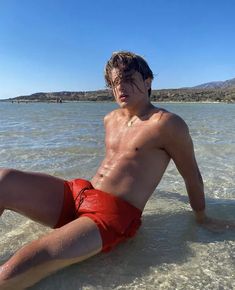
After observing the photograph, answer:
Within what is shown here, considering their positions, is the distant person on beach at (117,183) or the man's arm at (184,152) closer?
the distant person on beach at (117,183)

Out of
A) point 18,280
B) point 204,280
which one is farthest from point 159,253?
point 18,280

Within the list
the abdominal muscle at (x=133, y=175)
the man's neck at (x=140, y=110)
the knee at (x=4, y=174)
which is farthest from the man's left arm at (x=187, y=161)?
the knee at (x=4, y=174)

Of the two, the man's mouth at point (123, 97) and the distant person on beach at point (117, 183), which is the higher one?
the man's mouth at point (123, 97)

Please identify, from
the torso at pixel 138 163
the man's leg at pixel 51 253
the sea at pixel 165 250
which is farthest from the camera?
the torso at pixel 138 163

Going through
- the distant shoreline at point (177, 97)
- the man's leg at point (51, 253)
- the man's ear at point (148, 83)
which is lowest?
the distant shoreline at point (177, 97)

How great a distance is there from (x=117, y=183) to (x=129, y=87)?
2.39ft

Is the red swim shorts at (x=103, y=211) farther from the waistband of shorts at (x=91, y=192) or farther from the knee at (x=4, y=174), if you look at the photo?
the knee at (x=4, y=174)

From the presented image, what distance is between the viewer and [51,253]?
240cm

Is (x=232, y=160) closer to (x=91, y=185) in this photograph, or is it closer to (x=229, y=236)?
(x=229, y=236)

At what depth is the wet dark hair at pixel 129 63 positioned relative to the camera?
3199 mm

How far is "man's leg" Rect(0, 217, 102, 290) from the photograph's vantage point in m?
2.28

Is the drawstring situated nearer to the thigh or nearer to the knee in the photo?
the thigh

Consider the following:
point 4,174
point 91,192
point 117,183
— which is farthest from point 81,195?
point 4,174

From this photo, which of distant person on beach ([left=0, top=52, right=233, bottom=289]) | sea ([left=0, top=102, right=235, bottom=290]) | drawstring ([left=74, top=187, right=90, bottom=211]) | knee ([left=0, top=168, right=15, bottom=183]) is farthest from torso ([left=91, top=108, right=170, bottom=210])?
knee ([left=0, top=168, right=15, bottom=183])
